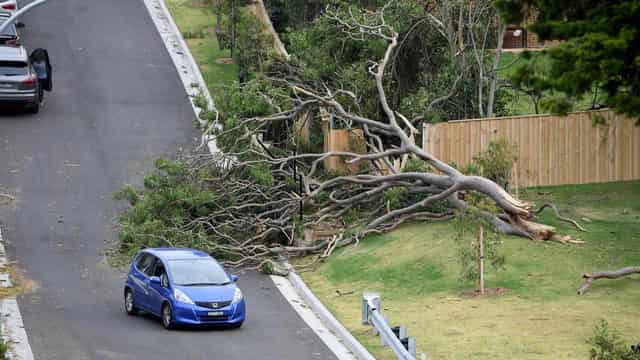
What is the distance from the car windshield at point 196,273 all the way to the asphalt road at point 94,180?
98 centimetres

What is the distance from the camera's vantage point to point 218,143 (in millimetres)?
33156

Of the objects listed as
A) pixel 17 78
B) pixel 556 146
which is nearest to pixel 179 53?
pixel 17 78

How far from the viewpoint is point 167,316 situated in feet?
83.1

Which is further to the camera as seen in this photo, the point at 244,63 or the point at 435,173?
the point at 244,63

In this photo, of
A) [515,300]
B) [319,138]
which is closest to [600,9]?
[515,300]

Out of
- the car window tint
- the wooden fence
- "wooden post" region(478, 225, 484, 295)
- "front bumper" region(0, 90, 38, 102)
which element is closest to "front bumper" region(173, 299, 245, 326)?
the car window tint

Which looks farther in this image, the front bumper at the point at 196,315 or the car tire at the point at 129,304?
the car tire at the point at 129,304

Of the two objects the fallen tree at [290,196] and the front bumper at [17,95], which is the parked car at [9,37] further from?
the fallen tree at [290,196]

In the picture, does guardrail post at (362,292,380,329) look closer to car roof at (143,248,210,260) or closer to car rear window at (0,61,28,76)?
car roof at (143,248,210,260)

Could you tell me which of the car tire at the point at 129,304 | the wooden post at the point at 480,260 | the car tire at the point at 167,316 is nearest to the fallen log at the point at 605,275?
the wooden post at the point at 480,260

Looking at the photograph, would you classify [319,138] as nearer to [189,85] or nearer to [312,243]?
[312,243]

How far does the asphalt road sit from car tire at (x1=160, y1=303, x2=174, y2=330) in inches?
7.7

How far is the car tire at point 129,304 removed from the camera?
2662cm

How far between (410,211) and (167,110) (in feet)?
46.2
